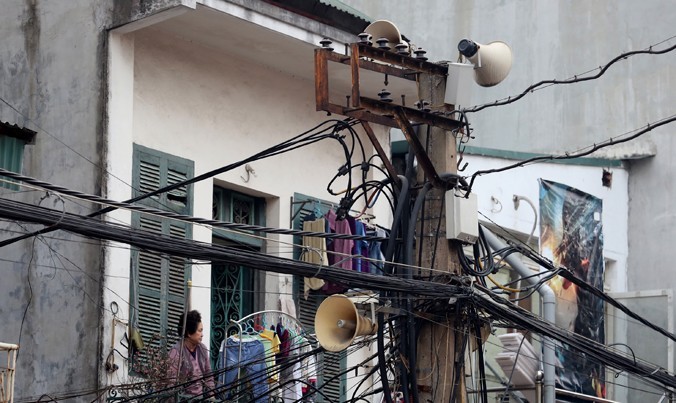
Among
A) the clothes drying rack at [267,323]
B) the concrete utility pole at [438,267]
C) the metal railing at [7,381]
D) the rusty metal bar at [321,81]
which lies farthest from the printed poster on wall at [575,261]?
the metal railing at [7,381]

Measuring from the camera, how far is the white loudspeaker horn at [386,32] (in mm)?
15328

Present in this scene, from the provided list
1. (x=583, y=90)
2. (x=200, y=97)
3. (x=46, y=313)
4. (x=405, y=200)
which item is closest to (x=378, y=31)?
(x=405, y=200)

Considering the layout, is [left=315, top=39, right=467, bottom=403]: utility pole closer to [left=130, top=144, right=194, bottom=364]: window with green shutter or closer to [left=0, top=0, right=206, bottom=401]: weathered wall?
[left=0, top=0, right=206, bottom=401]: weathered wall

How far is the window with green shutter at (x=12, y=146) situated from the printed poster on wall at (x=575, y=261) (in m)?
9.18

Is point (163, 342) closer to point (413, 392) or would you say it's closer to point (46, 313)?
point (46, 313)

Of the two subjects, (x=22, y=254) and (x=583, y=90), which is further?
(x=583, y=90)

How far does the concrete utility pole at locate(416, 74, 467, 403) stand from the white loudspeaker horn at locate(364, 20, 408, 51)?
0.52 metres

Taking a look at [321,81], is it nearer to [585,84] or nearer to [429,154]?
[429,154]

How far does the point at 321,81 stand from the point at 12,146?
4484 millimetres

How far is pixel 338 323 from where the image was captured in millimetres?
14422

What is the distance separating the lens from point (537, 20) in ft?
88.2

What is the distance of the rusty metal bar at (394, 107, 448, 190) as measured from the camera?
1458 centimetres

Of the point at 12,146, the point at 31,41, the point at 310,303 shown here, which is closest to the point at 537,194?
the point at 310,303

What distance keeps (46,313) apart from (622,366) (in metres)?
6.00
